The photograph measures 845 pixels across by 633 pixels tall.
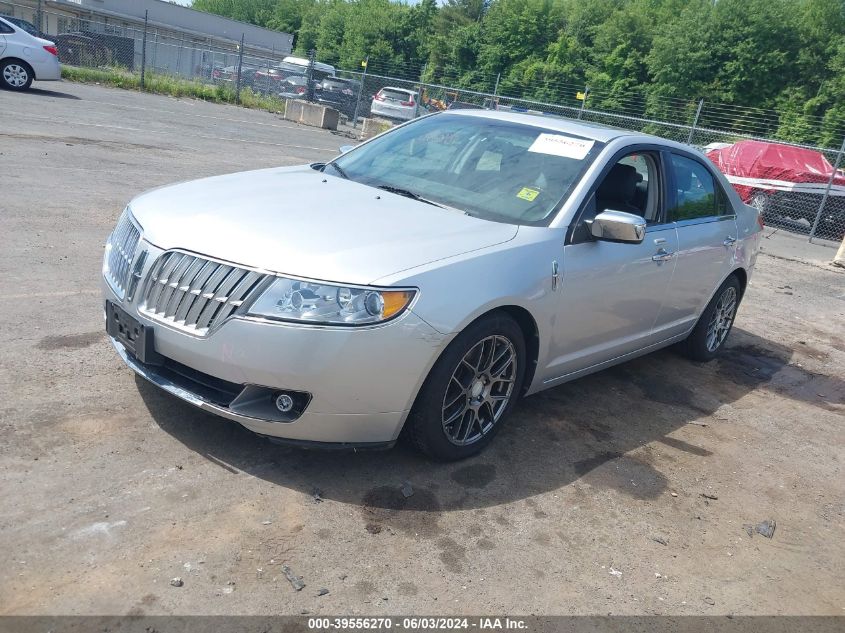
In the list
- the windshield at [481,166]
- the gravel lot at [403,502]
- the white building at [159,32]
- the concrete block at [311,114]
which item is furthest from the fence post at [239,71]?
the windshield at [481,166]

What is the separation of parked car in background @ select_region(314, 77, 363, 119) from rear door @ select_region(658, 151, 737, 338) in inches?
864

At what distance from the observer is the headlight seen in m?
3.29

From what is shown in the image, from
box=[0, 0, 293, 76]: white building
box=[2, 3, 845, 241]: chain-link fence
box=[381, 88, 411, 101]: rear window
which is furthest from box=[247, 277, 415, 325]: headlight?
box=[381, 88, 411, 101]: rear window

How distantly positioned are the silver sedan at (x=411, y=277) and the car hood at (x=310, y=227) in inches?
0.5

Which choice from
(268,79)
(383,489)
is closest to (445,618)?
(383,489)

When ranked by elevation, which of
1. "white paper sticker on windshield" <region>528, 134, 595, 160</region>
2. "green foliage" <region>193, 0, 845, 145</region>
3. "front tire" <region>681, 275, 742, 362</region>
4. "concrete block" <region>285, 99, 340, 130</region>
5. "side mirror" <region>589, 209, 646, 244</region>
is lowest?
"concrete block" <region>285, 99, 340, 130</region>

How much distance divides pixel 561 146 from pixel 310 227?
1.81 m

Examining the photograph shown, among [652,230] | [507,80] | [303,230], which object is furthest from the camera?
[507,80]

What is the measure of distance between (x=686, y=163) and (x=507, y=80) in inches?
1852

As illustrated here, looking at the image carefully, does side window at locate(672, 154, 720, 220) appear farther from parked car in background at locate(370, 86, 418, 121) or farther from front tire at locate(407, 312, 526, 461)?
parked car in background at locate(370, 86, 418, 121)

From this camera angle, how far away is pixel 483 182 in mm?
4594

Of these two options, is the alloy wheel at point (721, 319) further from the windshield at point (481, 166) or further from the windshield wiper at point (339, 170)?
the windshield wiper at point (339, 170)

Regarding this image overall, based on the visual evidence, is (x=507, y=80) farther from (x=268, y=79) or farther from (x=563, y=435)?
(x=563, y=435)

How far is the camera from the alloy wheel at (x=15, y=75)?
17000 millimetres
